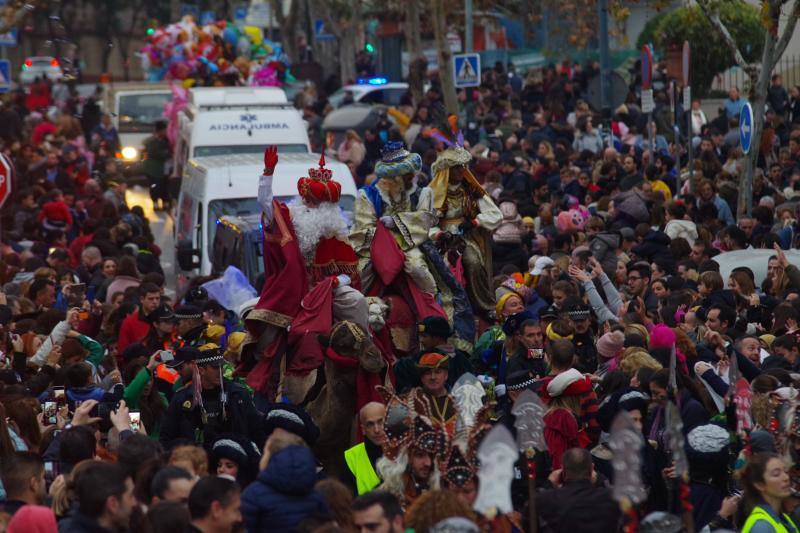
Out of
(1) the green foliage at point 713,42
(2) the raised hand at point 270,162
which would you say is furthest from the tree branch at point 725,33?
(1) the green foliage at point 713,42

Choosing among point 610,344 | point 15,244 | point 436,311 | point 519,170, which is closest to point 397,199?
point 436,311

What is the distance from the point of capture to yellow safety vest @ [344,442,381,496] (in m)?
8.85

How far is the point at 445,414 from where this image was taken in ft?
29.9

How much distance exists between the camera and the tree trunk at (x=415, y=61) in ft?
118

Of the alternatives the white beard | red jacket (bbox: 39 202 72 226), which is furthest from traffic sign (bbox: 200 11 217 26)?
the white beard

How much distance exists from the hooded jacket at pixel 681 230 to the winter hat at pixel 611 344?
5657mm

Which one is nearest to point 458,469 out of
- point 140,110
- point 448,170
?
point 448,170

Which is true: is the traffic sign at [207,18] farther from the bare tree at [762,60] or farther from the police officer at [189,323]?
the police officer at [189,323]

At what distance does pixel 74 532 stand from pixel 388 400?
2.64m

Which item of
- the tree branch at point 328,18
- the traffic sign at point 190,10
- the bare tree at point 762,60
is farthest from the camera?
the traffic sign at point 190,10

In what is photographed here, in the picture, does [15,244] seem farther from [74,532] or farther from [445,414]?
[74,532]

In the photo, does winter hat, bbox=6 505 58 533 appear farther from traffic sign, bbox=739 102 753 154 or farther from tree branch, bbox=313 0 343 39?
tree branch, bbox=313 0 343 39

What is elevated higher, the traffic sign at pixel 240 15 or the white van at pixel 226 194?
the white van at pixel 226 194

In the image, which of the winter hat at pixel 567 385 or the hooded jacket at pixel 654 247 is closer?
the winter hat at pixel 567 385
